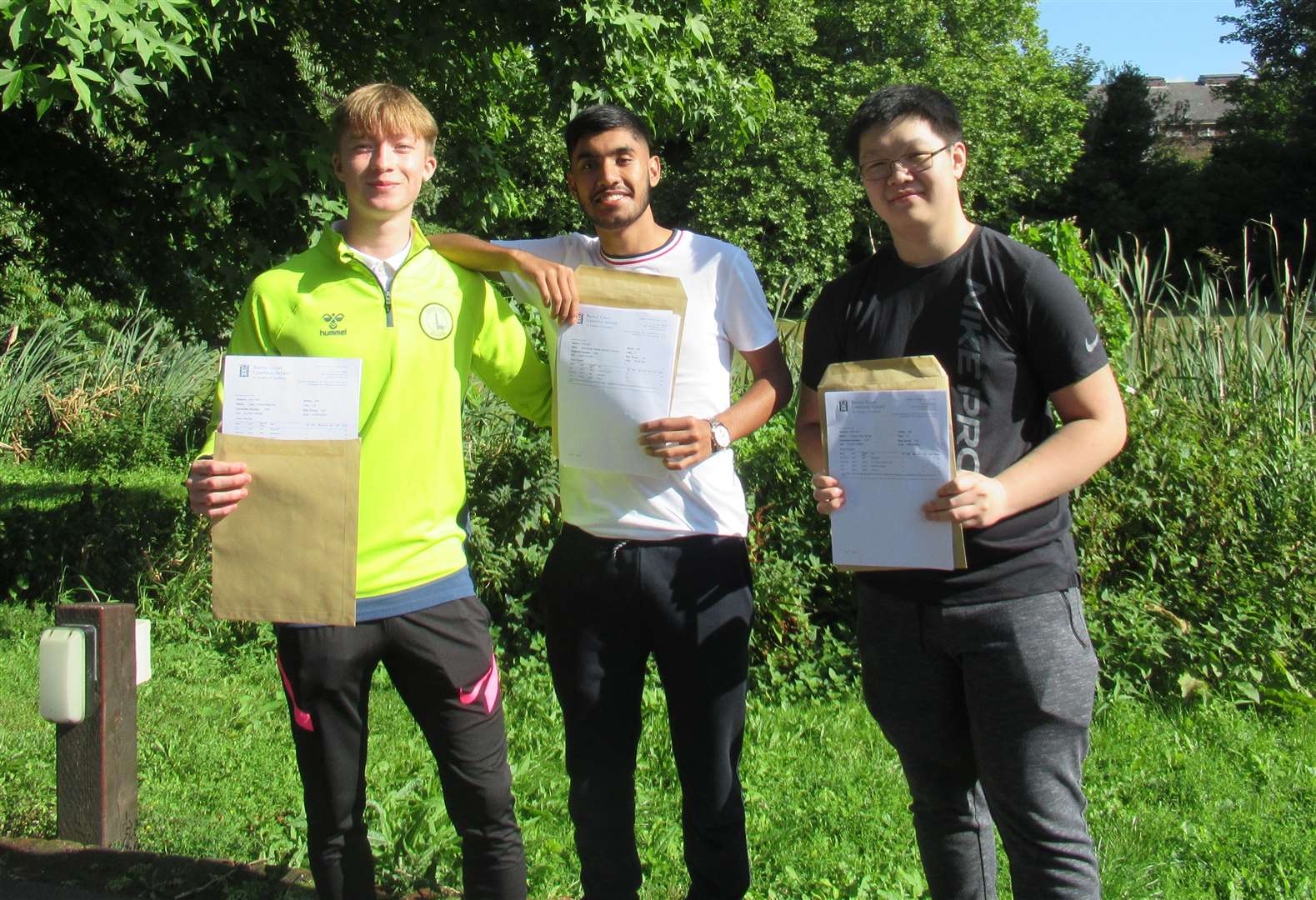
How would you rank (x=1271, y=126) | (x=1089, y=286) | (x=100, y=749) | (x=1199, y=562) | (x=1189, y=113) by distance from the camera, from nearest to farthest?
(x=100, y=749)
(x=1199, y=562)
(x=1089, y=286)
(x=1271, y=126)
(x=1189, y=113)

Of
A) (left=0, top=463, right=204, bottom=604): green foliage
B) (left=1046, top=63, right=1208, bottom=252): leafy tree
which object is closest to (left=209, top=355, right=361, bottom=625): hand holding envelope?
(left=0, top=463, right=204, bottom=604): green foliage

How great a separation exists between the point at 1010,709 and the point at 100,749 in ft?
9.35

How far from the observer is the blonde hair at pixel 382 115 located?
249 centimetres

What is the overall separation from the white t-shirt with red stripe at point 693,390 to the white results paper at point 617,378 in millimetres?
58

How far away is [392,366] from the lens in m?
2.51

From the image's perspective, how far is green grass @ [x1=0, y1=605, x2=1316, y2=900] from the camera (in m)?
3.41

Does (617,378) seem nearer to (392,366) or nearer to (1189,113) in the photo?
(392,366)

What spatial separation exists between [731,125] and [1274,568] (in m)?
4.88

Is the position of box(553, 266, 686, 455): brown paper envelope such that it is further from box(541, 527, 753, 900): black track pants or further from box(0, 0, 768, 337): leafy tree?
box(0, 0, 768, 337): leafy tree

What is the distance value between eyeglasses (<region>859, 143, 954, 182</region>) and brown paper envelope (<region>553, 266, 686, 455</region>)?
19.0 inches

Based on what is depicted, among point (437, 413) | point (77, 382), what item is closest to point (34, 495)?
point (77, 382)

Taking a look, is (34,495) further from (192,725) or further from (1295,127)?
(1295,127)

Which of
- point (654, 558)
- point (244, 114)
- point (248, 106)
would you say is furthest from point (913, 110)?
point (248, 106)

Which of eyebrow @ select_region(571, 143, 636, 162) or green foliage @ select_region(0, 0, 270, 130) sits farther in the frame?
green foliage @ select_region(0, 0, 270, 130)
